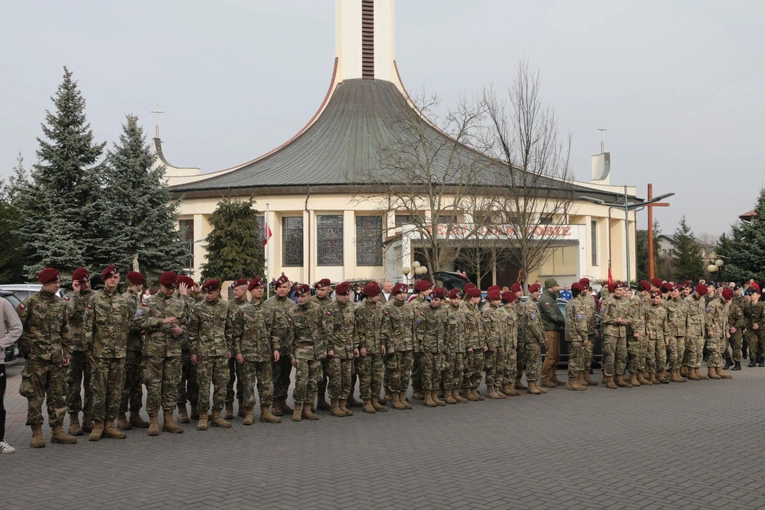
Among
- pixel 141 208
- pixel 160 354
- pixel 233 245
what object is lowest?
pixel 160 354

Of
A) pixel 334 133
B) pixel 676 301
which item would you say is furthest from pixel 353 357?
pixel 334 133

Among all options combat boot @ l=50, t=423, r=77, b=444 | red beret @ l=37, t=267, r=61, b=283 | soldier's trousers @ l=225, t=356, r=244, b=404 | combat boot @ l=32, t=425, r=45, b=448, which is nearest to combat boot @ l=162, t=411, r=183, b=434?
soldier's trousers @ l=225, t=356, r=244, b=404

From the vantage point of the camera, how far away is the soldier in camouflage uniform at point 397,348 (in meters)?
11.1

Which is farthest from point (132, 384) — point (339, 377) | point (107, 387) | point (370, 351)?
point (370, 351)

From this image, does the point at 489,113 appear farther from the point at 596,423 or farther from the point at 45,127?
the point at 596,423

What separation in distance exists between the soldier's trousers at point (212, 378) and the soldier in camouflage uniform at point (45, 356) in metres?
1.56

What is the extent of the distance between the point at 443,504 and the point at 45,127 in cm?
2651

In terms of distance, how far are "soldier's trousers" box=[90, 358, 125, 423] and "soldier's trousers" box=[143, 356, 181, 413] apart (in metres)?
0.30

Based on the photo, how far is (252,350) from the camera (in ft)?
32.6

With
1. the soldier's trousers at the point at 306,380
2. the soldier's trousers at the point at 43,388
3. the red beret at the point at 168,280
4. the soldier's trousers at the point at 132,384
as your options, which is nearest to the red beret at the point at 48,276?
the soldier's trousers at the point at 43,388

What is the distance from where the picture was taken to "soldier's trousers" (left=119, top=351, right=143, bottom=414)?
31.2ft

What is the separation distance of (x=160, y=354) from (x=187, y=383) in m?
0.97

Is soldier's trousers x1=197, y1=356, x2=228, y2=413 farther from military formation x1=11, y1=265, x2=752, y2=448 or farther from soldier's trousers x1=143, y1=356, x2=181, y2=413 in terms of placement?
soldier's trousers x1=143, y1=356, x2=181, y2=413

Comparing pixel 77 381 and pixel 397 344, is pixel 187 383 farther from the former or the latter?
pixel 397 344
